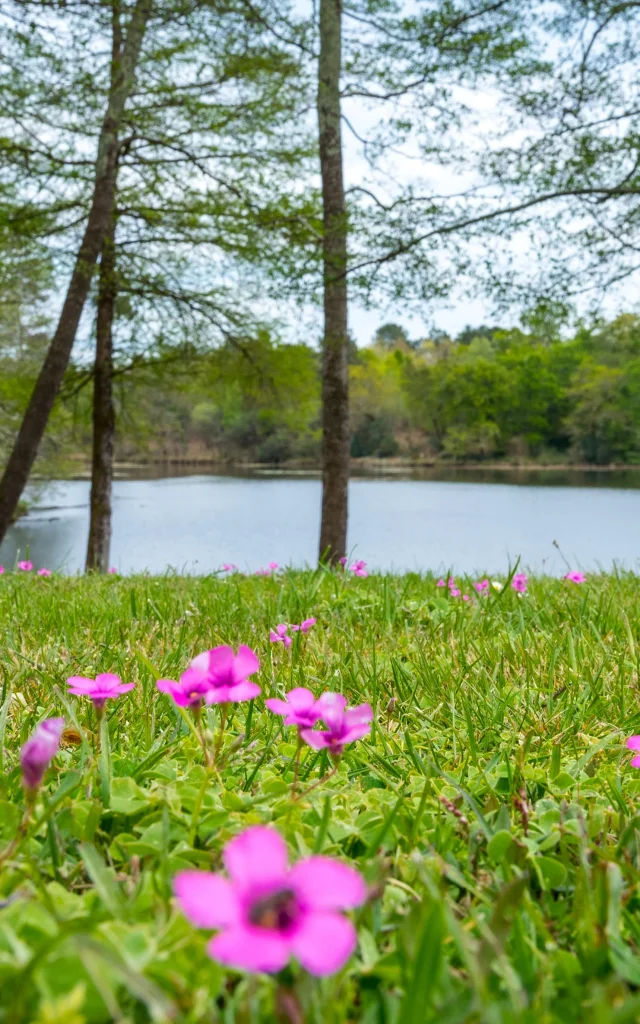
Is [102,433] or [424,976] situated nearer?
[424,976]

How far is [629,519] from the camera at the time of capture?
79.8ft

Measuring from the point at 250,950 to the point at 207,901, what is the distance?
3cm

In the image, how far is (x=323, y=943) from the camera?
0.35 meters

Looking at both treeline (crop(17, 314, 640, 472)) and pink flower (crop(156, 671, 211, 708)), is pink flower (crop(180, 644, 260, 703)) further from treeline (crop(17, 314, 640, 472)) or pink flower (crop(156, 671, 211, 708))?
treeline (crop(17, 314, 640, 472))

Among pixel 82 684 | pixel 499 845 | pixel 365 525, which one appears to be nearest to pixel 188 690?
pixel 82 684

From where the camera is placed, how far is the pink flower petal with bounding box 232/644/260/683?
0.81 m

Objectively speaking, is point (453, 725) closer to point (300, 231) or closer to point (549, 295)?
point (549, 295)

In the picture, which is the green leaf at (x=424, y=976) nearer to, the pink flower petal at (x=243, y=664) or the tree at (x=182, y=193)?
the pink flower petal at (x=243, y=664)

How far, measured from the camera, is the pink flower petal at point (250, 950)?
34 centimetres

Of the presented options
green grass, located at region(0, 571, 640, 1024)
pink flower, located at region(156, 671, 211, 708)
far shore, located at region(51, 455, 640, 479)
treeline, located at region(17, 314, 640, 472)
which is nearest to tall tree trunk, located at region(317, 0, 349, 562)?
green grass, located at region(0, 571, 640, 1024)

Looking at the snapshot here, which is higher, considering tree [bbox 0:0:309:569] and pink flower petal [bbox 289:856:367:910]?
tree [bbox 0:0:309:569]

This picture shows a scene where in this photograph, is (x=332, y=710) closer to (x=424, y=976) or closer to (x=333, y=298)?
(x=424, y=976)

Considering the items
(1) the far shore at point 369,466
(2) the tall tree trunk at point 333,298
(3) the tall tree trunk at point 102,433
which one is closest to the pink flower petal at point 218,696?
(2) the tall tree trunk at point 333,298

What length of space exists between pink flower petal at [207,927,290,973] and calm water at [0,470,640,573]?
32.9ft
